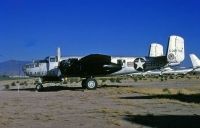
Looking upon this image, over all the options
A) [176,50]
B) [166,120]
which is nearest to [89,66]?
[176,50]

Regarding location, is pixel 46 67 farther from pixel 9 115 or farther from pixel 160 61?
pixel 9 115

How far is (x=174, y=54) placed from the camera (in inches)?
1580


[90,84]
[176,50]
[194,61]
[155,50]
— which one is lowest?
[90,84]

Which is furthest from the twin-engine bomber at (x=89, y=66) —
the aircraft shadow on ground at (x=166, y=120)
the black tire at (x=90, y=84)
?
the aircraft shadow on ground at (x=166, y=120)

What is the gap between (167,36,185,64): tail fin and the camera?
40.0 meters

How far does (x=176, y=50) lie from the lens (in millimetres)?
40469

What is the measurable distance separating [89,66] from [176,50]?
29.8 feet

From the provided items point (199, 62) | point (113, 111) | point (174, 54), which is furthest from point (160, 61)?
point (199, 62)

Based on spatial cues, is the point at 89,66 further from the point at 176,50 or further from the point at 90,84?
the point at 176,50

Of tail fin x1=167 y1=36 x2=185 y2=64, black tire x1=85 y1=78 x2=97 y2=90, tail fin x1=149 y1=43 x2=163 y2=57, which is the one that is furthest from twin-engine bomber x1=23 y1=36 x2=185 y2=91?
tail fin x1=149 y1=43 x2=163 y2=57

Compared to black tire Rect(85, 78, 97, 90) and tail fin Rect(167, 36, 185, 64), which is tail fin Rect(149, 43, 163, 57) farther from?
black tire Rect(85, 78, 97, 90)

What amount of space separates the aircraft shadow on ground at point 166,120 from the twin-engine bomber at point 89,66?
20.7 metres

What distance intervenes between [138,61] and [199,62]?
190 feet

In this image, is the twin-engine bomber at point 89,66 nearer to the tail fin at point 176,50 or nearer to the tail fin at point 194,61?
the tail fin at point 176,50
